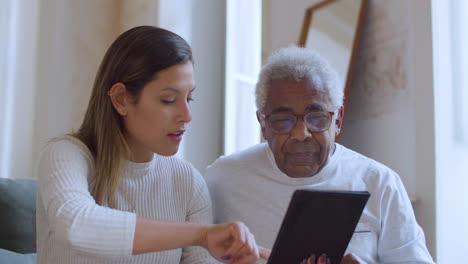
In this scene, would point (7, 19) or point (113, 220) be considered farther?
point (7, 19)

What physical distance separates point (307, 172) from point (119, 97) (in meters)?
0.64

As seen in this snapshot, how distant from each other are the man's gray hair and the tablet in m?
0.56

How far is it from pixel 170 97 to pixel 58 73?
2.07 metres

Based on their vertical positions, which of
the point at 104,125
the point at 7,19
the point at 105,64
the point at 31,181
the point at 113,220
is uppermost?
the point at 7,19

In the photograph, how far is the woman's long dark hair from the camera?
1497mm

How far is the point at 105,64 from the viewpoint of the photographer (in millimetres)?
1553

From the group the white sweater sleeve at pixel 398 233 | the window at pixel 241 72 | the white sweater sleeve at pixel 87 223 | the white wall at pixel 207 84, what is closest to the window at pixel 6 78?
the white wall at pixel 207 84

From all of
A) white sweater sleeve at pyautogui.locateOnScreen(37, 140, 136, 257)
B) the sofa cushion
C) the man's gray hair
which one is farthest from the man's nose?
the sofa cushion

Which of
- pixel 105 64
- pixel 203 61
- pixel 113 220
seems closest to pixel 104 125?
pixel 105 64

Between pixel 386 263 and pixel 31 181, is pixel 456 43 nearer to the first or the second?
pixel 386 263

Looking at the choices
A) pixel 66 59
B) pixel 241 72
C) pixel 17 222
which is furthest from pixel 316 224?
pixel 66 59

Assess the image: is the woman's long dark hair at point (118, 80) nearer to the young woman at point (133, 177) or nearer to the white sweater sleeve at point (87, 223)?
the young woman at point (133, 177)

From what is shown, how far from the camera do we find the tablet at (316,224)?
3.78 ft

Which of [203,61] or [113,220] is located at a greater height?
[203,61]
